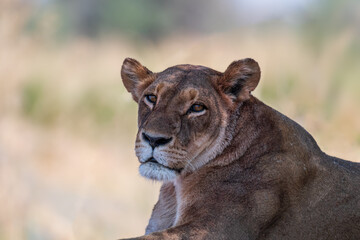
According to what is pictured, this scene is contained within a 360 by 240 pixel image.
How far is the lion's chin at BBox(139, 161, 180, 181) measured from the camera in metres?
5.90

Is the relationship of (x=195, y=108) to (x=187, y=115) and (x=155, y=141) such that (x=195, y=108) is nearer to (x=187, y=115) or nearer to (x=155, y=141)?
(x=187, y=115)

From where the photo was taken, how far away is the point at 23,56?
48.9ft

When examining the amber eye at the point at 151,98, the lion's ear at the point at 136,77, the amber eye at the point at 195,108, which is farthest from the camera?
the lion's ear at the point at 136,77

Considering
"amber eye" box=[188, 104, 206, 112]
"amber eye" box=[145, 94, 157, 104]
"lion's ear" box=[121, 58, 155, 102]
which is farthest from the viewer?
"lion's ear" box=[121, 58, 155, 102]

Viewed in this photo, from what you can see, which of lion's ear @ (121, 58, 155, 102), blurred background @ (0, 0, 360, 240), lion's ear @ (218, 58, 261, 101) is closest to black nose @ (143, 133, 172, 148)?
lion's ear @ (218, 58, 261, 101)

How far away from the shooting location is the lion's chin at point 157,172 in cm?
590

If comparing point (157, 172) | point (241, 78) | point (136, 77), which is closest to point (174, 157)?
point (157, 172)

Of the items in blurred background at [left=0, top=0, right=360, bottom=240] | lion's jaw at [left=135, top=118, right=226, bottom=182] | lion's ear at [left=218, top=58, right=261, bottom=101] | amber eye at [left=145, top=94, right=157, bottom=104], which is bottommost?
lion's jaw at [left=135, top=118, right=226, bottom=182]

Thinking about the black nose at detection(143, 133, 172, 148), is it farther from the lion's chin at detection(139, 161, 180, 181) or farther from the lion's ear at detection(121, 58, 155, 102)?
the lion's ear at detection(121, 58, 155, 102)

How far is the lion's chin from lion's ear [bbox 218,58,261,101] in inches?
25.0

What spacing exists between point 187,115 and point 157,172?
1.29 feet

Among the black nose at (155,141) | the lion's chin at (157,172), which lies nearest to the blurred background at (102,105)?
the lion's chin at (157,172)

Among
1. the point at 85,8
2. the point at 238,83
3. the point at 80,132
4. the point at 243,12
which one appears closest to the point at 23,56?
the point at 80,132

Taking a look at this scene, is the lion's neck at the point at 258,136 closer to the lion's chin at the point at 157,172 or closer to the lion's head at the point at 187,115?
the lion's head at the point at 187,115
